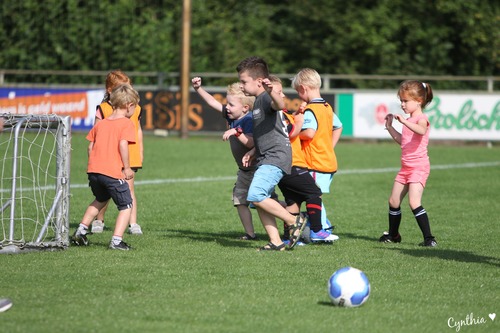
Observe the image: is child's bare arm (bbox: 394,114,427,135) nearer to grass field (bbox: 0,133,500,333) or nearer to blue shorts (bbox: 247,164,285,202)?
grass field (bbox: 0,133,500,333)

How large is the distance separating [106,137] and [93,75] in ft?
Result: 61.2

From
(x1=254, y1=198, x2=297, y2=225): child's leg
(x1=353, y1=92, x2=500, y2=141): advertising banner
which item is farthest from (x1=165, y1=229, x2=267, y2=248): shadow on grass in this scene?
(x1=353, y1=92, x2=500, y2=141): advertising banner

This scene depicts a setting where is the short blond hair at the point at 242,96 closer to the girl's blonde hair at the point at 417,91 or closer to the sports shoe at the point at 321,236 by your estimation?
the sports shoe at the point at 321,236

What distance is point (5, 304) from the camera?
5730 millimetres

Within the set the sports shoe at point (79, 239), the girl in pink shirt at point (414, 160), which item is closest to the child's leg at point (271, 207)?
the girl in pink shirt at point (414, 160)

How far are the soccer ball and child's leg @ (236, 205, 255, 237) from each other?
3.00m

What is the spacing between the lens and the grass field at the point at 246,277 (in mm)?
5598

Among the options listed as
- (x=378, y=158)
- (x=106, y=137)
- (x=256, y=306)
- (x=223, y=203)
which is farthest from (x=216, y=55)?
(x=256, y=306)

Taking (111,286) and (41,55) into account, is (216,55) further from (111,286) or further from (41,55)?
(111,286)

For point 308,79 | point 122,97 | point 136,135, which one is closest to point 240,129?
point 308,79

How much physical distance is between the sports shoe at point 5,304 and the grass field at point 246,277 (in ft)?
0.17

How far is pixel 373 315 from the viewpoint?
5.80 meters

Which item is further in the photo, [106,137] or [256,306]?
[106,137]

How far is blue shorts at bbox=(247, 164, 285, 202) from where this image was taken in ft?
26.1
